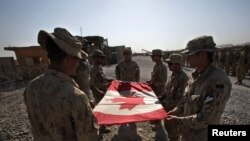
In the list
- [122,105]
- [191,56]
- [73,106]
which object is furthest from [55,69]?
[122,105]

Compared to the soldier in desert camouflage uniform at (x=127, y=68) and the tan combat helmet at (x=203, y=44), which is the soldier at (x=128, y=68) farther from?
the tan combat helmet at (x=203, y=44)

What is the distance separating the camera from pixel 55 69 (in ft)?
6.20

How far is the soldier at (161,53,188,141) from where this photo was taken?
431 cm

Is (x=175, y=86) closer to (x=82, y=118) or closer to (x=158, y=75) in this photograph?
(x=158, y=75)

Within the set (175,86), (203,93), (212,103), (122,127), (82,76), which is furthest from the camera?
(122,127)

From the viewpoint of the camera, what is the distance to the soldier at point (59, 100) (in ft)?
5.77

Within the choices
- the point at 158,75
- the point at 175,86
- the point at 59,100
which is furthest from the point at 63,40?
the point at 158,75

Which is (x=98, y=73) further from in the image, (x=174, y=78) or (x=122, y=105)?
(x=174, y=78)

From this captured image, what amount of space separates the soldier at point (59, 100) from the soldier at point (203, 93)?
4.33 feet

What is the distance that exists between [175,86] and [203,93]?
180 centimetres

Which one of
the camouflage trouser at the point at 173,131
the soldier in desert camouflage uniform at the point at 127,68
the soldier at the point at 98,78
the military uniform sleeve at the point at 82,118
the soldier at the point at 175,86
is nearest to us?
the military uniform sleeve at the point at 82,118

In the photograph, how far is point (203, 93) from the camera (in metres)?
2.58

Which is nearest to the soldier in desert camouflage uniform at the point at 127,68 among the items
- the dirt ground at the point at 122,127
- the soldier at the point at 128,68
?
the soldier at the point at 128,68

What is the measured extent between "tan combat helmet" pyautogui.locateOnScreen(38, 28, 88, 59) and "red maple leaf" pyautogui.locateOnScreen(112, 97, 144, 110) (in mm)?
2299
